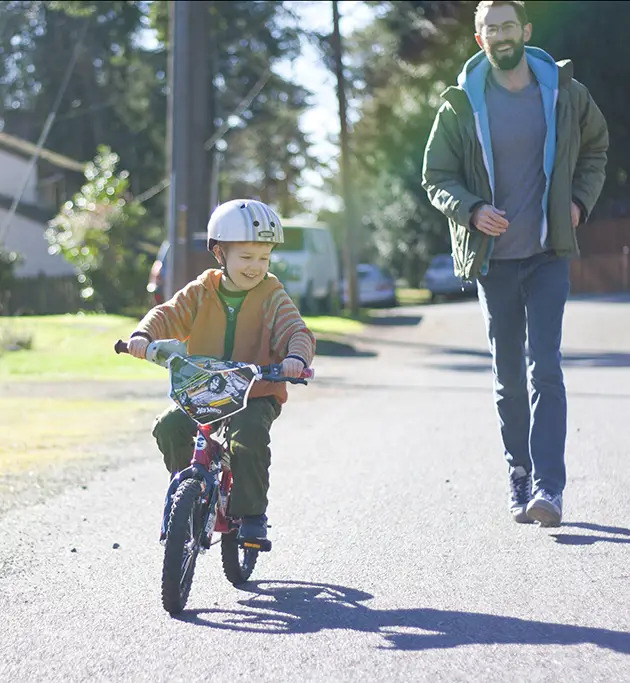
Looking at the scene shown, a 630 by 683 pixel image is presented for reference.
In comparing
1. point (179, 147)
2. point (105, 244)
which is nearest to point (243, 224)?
point (179, 147)

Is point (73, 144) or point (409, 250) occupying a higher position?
point (73, 144)

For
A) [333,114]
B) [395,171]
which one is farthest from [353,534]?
[395,171]

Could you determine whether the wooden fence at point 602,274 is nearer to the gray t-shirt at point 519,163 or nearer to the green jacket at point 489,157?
the green jacket at point 489,157

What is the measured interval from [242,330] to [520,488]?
5.81ft

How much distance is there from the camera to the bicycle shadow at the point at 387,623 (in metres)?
4.41

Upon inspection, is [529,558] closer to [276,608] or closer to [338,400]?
[276,608]

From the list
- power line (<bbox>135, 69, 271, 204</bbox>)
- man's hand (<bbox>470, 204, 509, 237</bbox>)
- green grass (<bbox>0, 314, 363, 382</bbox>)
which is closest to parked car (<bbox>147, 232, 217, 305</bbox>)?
green grass (<bbox>0, 314, 363, 382</bbox>)

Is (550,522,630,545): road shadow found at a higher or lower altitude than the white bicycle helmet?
lower

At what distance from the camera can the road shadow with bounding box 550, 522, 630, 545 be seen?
5949 millimetres

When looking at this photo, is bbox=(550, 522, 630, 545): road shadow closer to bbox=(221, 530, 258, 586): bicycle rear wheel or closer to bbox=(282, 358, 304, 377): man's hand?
bbox=(221, 530, 258, 586): bicycle rear wheel

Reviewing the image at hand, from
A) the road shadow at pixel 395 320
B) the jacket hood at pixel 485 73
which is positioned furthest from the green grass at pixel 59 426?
the road shadow at pixel 395 320

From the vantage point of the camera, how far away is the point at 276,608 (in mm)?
4969

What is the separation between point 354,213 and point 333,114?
3602 millimetres

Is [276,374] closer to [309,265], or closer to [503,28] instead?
[503,28]
